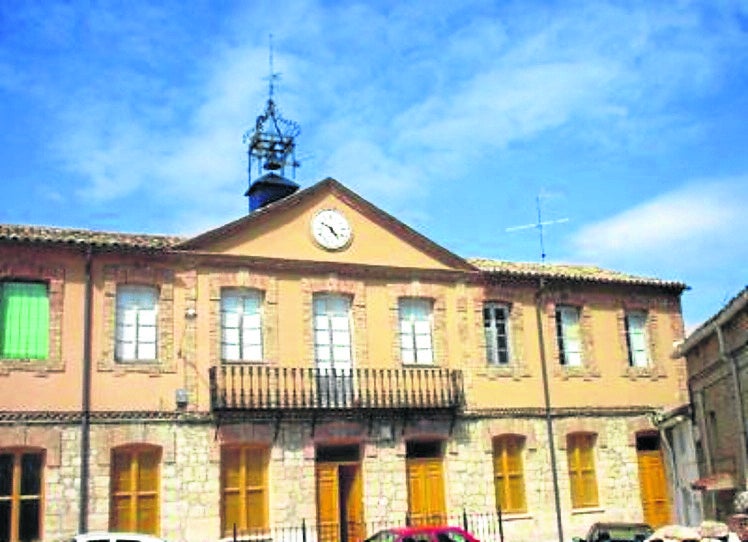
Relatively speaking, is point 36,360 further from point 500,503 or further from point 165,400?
point 500,503

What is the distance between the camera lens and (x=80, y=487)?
18.0m

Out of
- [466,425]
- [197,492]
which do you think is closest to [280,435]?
[197,492]

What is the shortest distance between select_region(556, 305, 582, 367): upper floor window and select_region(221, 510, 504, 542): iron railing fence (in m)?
4.72

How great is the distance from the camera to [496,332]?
2342 cm

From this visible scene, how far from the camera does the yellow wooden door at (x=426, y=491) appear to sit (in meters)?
21.0

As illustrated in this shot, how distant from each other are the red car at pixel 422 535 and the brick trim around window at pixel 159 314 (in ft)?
19.4

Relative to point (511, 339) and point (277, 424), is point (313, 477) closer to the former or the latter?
point (277, 424)

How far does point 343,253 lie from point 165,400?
5.42m

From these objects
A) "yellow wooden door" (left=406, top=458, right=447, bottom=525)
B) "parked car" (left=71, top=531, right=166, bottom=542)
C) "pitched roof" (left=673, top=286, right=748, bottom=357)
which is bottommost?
"parked car" (left=71, top=531, right=166, bottom=542)

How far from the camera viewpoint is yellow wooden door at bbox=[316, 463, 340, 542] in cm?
2006

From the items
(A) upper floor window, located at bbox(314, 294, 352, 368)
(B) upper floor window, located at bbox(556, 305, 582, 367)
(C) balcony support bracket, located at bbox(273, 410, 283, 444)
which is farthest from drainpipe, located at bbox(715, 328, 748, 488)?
(C) balcony support bracket, located at bbox(273, 410, 283, 444)

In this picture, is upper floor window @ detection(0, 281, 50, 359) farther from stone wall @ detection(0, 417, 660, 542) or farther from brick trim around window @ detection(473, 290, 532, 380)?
brick trim around window @ detection(473, 290, 532, 380)

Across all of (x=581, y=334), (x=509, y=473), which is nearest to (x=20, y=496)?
(x=509, y=473)

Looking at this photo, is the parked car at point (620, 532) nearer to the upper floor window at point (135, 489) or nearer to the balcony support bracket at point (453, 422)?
the balcony support bracket at point (453, 422)
